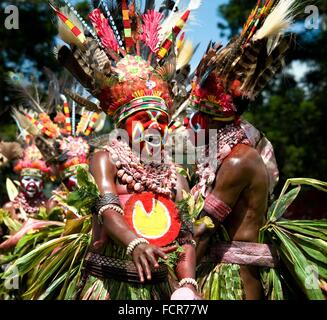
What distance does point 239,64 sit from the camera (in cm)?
465

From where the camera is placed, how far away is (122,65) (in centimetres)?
386

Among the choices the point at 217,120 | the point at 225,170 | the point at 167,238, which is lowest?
the point at 167,238

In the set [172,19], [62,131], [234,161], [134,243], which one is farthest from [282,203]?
[62,131]

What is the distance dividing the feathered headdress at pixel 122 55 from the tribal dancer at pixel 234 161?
53 centimetres

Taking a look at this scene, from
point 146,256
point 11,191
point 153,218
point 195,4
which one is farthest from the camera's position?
point 11,191

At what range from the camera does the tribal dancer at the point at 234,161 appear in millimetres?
4371

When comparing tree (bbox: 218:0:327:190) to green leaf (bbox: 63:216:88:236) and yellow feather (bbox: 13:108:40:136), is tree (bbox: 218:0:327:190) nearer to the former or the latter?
yellow feather (bbox: 13:108:40:136)

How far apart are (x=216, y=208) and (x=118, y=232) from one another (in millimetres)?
1191

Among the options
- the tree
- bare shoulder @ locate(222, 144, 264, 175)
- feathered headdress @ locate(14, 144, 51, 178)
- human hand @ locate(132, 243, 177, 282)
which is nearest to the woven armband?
bare shoulder @ locate(222, 144, 264, 175)

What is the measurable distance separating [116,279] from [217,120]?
161cm

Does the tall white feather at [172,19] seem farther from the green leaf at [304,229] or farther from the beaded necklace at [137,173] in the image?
the green leaf at [304,229]

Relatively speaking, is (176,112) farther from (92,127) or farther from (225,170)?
(92,127)

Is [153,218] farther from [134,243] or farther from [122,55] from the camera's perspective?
[122,55]
